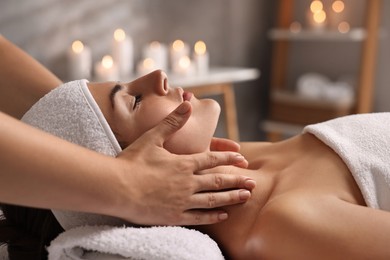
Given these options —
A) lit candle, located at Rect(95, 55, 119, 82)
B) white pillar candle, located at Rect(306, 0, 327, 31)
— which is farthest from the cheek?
white pillar candle, located at Rect(306, 0, 327, 31)

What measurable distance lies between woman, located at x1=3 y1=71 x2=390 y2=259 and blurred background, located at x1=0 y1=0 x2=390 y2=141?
67.1 inches

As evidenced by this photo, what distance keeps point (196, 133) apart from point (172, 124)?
131 millimetres

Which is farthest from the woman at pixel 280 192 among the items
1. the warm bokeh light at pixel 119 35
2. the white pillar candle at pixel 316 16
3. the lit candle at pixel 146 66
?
the white pillar candle at pixel 316 16

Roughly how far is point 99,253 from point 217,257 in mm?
228

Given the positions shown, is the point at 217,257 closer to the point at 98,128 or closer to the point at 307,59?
the point at 98,128

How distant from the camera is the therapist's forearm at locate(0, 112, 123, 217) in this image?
851mm

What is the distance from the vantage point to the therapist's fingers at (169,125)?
3.49 ft

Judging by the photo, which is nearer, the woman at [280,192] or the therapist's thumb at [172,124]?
the woman at [280,192]

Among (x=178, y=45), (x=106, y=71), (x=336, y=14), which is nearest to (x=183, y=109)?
(x=106, y=71)

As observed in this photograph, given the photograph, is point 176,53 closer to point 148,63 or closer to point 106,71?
point 148,63

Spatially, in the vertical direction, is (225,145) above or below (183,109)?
below

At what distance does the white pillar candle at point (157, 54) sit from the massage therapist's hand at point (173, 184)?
6.51 feet

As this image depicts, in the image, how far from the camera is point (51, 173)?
2.86 ft

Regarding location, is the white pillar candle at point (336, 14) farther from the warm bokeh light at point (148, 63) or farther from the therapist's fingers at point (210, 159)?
the therapist's fingers at point (210, 159)
